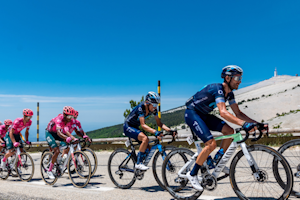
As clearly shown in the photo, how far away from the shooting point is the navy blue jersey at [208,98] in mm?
4285

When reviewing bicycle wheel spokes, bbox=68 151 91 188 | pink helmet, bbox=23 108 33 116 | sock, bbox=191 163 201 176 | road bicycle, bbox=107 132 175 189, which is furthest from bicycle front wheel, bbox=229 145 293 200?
pink helmet, bbox=23 108 33 116

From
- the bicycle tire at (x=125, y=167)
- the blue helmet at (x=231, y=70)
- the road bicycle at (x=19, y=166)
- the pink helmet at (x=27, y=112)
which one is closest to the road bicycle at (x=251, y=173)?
the blue helmet at (x=231, y=70)

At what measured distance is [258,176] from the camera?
3.96 meters

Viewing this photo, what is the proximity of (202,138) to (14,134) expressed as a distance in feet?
22.4

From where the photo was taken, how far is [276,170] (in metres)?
4.21

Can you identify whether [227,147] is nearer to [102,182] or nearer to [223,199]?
[223,199]

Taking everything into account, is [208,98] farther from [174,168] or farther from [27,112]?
[27,112]

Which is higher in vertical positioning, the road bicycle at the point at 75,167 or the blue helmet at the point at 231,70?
the blue helmet at the point at 231,70

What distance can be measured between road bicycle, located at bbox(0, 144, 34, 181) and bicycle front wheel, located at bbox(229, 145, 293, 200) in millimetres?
5996

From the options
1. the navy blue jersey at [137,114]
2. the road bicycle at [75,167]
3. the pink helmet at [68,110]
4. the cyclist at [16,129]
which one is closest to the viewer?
the navy blue jersey at [137,114]

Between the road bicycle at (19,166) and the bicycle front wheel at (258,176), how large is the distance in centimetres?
600

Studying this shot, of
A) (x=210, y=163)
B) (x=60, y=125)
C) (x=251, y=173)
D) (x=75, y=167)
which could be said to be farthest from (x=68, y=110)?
(x=251, y=173)

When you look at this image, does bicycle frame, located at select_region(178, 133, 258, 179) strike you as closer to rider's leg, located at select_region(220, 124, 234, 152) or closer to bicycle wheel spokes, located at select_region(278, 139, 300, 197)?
rider's leg, located at select_region(220, 124, 234, 152)

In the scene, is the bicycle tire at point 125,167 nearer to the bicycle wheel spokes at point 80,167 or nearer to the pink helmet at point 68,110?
the bicycle wheel spokes at point 80,167
